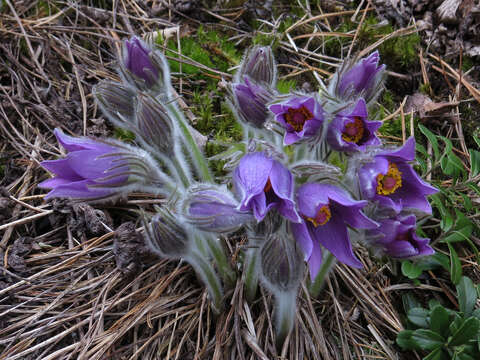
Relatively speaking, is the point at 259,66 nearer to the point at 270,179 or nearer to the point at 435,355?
the point at 270,179

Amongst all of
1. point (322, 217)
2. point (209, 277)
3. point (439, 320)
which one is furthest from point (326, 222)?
point (439, 320)

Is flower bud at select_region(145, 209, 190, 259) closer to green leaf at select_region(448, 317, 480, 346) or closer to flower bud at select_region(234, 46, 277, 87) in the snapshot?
flower bud at select_region(234, 46, 277, 87)

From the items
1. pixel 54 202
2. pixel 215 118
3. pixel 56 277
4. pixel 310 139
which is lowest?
pixel 56 277

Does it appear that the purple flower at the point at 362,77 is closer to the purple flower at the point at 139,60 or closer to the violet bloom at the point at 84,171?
the purple flower at the point at 139,60

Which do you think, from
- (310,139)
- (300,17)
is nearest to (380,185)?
(310,139)

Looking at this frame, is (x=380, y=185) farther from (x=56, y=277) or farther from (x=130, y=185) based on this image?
(x=56, y=277)

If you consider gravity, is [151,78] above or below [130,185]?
above

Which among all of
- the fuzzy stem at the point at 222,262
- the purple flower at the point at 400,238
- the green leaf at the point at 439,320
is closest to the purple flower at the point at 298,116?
the purple flower at the point at 400,238
